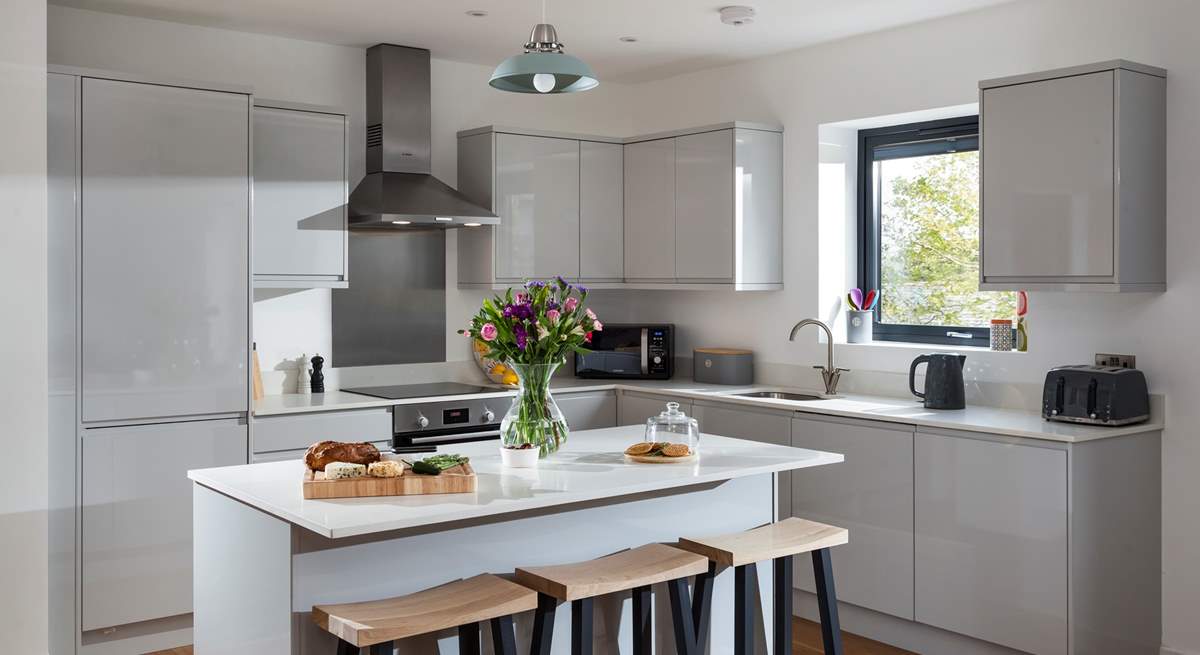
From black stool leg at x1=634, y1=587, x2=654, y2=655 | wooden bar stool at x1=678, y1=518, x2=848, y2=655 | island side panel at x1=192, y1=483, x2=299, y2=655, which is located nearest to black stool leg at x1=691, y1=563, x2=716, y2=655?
wooden bar stool at x1=678, y1=518, x2=848, y2=655

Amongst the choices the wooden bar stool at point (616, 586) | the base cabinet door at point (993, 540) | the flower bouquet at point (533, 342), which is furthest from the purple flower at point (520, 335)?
the base cabinet door at point (993, 540)

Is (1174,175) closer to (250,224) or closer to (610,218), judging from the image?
(610,218)

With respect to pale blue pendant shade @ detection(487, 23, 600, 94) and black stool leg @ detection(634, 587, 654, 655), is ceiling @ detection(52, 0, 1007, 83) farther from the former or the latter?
black stool leg @ detection(634, 587, 654, 655)

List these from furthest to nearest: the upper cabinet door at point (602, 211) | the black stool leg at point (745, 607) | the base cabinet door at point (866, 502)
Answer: the upper cabinet door at point (602, 211) < the base cabinet door at point (866, 502) < the black stool leg at point (745, 607)

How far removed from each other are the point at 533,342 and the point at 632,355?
104 inches

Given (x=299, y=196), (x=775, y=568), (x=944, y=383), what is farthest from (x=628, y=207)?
(x=775, y=568)

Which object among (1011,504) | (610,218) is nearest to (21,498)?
(610,218)

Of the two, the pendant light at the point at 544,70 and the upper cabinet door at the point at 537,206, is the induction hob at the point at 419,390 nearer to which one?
the upper cabinet door at the point at 537,206

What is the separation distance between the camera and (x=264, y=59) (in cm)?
482

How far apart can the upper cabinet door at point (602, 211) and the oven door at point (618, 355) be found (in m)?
0.31

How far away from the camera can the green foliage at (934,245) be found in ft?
15.3

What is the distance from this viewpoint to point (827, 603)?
314 centimetres

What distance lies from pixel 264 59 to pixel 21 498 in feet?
7.29

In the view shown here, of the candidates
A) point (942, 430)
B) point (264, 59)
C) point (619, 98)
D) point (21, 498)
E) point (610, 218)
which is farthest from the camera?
point (619, 98)
